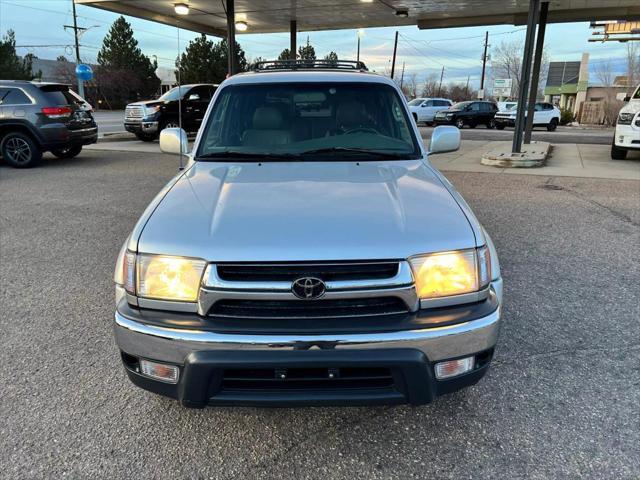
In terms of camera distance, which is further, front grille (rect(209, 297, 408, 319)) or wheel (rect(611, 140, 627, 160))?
wheel (rect(611, 140, 627, 160))

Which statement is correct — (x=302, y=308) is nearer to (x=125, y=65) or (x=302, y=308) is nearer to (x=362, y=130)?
(x=362, y=130)

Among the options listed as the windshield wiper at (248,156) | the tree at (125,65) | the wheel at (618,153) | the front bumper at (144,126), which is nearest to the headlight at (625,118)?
the wheel at (618,153)

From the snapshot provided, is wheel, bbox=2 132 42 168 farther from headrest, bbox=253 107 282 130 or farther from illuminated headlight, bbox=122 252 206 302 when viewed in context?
illuminated headlight, bbox=122 252 206 302

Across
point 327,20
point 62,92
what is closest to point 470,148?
point 327,20

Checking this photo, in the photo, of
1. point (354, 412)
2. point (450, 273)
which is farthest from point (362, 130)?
point (354, 412)

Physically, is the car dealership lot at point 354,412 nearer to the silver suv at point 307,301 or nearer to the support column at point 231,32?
the silver suv at point 307,301

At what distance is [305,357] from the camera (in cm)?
204

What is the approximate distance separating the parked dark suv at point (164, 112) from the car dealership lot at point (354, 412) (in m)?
12.3

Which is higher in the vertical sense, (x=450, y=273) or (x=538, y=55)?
(x=538, y=55)

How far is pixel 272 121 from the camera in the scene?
359 centimetres

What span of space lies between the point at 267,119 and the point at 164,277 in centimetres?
177

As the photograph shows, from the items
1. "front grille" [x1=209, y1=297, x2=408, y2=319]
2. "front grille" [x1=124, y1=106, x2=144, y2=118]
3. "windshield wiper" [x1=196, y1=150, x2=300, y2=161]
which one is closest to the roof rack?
"windshield wiper" [x1=196, y1=150, x2=300, y2=161]

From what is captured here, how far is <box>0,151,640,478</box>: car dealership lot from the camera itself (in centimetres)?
233

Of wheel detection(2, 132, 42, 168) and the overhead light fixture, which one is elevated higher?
the overhead light fixture
